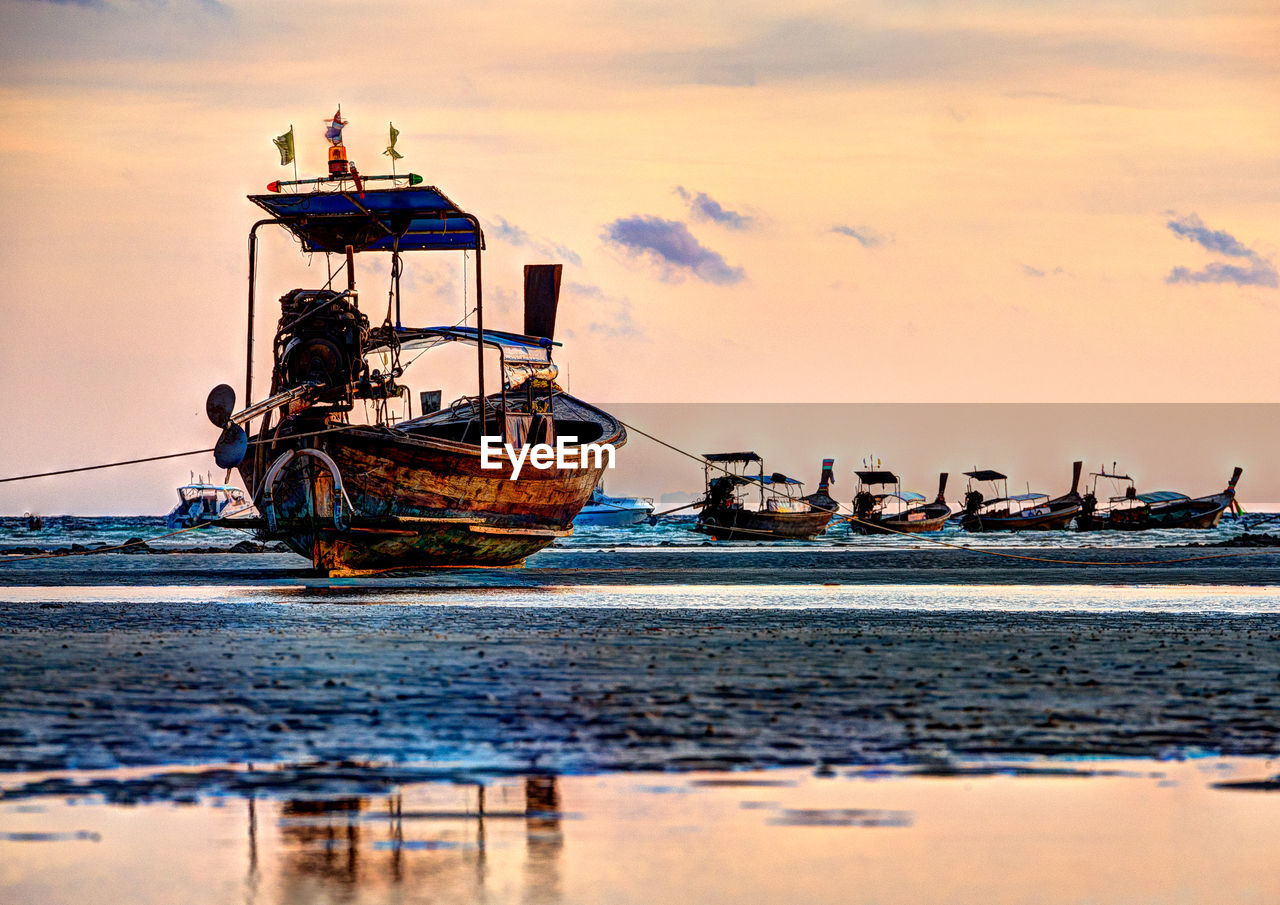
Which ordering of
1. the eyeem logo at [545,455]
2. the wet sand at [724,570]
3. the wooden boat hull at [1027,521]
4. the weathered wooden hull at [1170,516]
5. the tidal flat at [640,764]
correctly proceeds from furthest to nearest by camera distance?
the wooden boat hull at [1027,521], the weathered wooden hull at [1170,516], the eyeem logo at [545,455], the wet sand at [724,570], the tidal flat at [640,764]

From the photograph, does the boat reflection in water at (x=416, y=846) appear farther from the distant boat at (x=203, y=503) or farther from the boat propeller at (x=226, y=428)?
the distant boat at (x=203, y=503)

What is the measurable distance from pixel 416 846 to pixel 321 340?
1235 inches

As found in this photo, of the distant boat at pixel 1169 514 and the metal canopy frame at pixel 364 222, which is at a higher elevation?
the metal canopy frame at pixel 364 222

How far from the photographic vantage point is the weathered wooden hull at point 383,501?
36375 millimetres

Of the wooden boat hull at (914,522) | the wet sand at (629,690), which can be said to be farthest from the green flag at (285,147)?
the wooden boat hull at (914,522)

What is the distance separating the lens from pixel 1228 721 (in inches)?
425

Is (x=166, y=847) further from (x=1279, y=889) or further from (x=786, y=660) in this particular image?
(x=786, y=660)

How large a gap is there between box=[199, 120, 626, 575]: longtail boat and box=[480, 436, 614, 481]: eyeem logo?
7 cm

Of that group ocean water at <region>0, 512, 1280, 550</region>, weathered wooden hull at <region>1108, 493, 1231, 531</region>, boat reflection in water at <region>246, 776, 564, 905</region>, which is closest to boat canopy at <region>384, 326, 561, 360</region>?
ocean water at <region>0, 512, 1280, 550</region>

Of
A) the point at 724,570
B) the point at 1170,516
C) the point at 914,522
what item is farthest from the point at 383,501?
the point at 1170,516

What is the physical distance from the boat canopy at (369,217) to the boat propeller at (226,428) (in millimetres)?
5780

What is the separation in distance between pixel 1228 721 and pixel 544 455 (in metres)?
33.8

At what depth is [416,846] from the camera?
687 cm

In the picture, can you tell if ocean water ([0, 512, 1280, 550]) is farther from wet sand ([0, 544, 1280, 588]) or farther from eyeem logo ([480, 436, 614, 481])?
eyeem logo ([480, 436, 614, 481])
